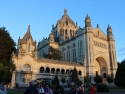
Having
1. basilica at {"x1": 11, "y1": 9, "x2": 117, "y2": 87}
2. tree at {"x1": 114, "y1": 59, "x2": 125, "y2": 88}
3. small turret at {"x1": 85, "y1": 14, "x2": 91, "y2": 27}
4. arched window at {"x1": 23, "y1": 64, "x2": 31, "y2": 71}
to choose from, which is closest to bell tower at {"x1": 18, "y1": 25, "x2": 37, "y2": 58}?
basilica at {"x1": 11, "y1": 9, "x2": 117, "y2": 87}

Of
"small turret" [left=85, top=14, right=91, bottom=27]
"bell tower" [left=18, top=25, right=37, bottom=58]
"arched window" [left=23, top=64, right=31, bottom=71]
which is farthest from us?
"small turret" [left=85, top=14, right=91, bottom=27]

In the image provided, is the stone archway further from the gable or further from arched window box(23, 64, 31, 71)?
arched window box(23, 64, 31, 71)

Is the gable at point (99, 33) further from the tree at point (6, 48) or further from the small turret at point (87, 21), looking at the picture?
the tree at point (6, 48)

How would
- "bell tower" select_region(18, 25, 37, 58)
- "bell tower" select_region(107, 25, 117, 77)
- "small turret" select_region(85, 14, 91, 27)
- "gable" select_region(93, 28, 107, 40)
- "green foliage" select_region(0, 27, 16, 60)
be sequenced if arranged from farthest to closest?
"gable" select_region(93, 28, 107, 40)
"bell tower" select_region(107, 25, 117, 77)
"small turret" select_region(85, 14, 91, 27)
"bell tower" select_region(18, 25, 37, 58)
"green foliage" select_region(0, 27, 16, 60)

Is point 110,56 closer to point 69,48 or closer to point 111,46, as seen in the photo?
point 111,46

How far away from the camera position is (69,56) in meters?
71.0

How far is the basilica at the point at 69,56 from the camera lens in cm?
4516

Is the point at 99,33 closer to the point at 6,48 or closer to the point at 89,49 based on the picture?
the point at 89,49

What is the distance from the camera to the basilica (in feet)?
148

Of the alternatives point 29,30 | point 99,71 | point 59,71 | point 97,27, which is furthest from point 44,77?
point 97,27

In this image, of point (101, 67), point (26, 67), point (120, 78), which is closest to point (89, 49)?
point (101, 67)

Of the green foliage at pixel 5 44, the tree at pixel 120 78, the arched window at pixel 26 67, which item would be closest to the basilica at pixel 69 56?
the arched window at pixel 26 67

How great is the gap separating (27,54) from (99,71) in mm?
38538

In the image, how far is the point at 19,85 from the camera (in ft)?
138
